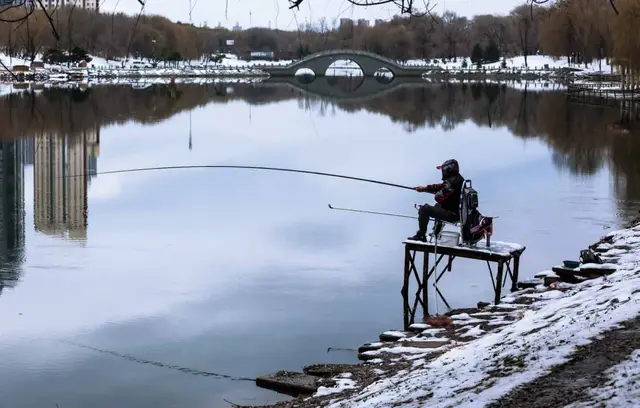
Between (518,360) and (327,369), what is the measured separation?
3.37m

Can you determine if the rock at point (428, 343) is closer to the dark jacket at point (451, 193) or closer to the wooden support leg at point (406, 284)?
the wooden support leg at point (406, 284)

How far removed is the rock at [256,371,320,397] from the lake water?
0.47ft

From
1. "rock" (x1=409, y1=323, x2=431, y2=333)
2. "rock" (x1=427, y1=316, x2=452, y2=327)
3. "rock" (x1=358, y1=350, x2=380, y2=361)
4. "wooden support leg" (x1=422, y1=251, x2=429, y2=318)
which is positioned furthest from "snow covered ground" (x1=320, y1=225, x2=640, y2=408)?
"wooden support leg" (x1=422, y1=251, x2=429, y2=318)

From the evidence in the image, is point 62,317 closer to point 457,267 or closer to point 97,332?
point 97,332

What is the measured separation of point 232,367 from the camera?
1076cm

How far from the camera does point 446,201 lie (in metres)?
12.8

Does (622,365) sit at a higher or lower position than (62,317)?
higher

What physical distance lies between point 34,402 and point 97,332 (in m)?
2.36

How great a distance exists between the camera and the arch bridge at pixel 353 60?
9838 cm

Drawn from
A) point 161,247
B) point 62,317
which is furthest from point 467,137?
point 62,317

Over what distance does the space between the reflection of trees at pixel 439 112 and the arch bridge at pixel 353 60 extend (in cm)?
2155

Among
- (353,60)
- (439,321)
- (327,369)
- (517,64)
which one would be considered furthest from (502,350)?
(517,64)

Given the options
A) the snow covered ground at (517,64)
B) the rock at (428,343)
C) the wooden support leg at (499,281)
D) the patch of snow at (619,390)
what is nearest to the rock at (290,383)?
the rock at (428,343)

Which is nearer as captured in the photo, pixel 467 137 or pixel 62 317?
pixel 62 317
